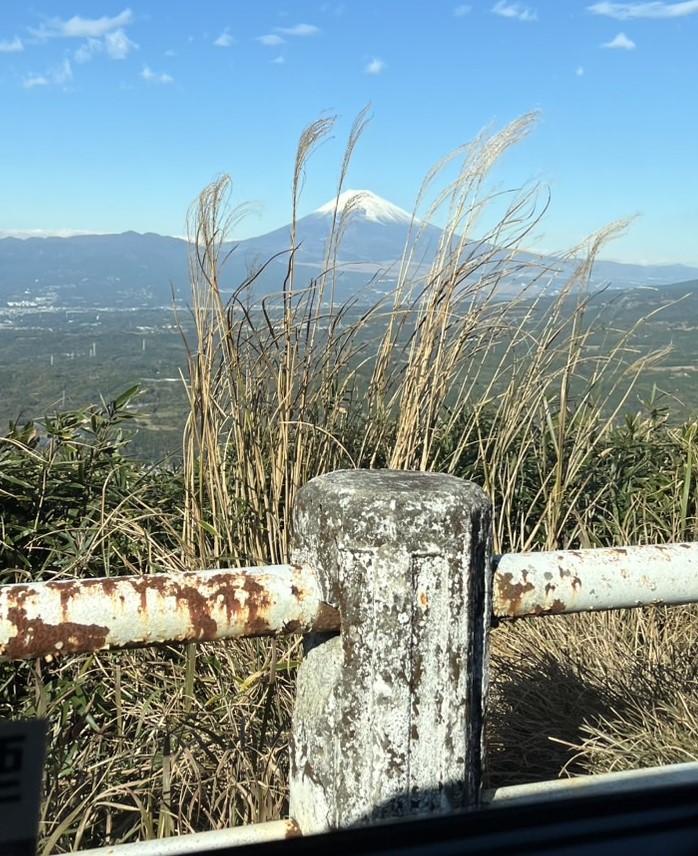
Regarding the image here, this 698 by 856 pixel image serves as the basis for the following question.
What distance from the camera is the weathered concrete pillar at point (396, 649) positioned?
1.36 meters

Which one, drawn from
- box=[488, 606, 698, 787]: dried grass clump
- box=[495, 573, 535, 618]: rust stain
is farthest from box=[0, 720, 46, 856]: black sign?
box=[488, 606, 698, 787]: dried grass clump

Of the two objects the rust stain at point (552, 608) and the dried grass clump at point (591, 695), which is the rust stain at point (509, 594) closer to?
the rust stain at point (552, 608)

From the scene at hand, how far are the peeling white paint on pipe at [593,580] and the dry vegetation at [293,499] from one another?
2.35 ft

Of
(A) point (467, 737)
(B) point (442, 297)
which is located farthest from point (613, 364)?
(A) point (467, 737)

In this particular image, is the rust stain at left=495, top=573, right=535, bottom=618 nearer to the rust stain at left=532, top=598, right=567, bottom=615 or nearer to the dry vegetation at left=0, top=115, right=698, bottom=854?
the rust stain at left=532, top=598, right=567, bottom=615

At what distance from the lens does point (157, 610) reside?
4.37 feet

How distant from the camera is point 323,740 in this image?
4.69ft

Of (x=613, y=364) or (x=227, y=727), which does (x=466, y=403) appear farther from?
(x=227, y=727)

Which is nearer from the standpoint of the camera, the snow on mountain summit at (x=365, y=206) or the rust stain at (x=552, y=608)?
the rust stain at (x=552, y=608)

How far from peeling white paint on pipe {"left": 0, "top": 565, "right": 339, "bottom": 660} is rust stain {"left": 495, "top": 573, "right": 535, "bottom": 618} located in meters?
0.30

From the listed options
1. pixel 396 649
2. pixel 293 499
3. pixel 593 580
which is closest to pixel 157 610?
pixel 396 649

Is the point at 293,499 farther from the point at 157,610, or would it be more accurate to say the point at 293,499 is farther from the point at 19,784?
the point at 19,784

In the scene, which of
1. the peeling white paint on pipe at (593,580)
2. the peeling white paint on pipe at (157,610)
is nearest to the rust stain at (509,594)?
the peeling white paint on pipe at (593,580)

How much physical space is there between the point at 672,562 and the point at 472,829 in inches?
37.7
